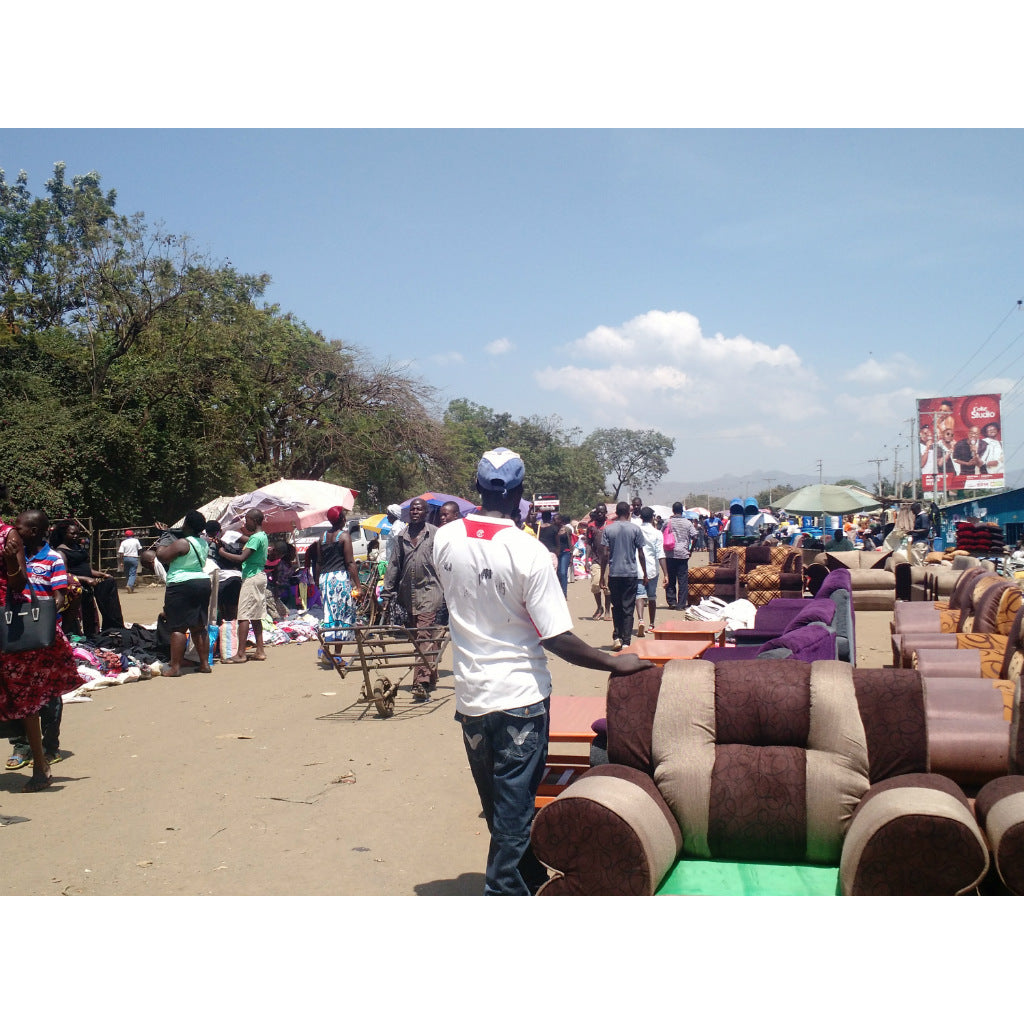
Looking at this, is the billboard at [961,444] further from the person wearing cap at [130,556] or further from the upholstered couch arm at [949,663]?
the upholstered couch arm at [949,663]

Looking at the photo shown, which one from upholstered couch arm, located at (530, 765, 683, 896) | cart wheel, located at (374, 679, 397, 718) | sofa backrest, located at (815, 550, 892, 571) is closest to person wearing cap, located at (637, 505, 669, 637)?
cart wheel, located at (374, 679, 397, 718)

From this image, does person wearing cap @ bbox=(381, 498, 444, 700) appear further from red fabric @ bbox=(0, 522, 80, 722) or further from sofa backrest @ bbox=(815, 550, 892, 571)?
sofa backrest @ bbox=(815, 550, 892, 571)

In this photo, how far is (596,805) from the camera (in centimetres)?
329

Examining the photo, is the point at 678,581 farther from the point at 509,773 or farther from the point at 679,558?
the point at 509,773

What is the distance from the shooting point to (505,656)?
346cm

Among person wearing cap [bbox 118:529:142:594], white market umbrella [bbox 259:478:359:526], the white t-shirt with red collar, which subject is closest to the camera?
the white t-shirt with red collar

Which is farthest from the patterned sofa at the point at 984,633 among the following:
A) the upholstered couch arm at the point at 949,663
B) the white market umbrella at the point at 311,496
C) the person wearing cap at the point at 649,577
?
the white market umbrella at the point at 311,496

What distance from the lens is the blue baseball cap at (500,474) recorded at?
3596 millimetres

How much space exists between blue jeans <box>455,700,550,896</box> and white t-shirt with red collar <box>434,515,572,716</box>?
58mm

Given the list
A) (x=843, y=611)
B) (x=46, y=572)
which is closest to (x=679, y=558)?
(x=843, y=611)

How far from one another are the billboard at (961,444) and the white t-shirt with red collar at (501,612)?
54.4 meters

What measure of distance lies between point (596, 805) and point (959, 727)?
1680mm

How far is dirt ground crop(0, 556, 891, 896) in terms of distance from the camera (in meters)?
4.52
